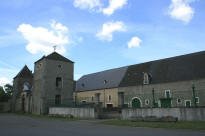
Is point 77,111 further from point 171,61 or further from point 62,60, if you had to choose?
point 171,61

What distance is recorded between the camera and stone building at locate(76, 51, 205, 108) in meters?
27.2

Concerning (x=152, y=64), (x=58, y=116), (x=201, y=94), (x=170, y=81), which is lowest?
(x=58, y=116)

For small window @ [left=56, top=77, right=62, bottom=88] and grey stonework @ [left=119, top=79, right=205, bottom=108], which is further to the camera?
small window @ [left=56, top=77, right=62, bottom=88]

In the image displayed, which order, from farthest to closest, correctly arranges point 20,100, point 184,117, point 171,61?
point 20,100, point 171,61, point 184,117

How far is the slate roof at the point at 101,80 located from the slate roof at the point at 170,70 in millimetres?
2948

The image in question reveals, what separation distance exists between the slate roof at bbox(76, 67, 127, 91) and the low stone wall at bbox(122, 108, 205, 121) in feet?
60.0

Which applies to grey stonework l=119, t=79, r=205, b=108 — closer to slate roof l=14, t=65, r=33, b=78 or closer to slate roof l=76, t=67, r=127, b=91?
slate roof l=76, t=67, r=127, b=91

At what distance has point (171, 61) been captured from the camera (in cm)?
3397

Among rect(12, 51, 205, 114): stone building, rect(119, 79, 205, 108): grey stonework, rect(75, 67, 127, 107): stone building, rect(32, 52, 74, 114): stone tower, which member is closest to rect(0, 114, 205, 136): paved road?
rect(12, 51, 205, 114): stone building

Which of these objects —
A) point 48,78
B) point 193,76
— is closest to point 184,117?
point 193,76

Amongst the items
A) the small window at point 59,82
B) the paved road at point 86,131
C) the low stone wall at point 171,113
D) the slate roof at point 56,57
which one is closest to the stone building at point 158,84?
the low stone wall at point 171,113

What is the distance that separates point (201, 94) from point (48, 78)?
948 inches

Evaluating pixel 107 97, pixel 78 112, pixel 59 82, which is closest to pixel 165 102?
pixel 78 112

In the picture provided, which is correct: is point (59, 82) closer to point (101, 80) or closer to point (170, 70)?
point (101, 80)
